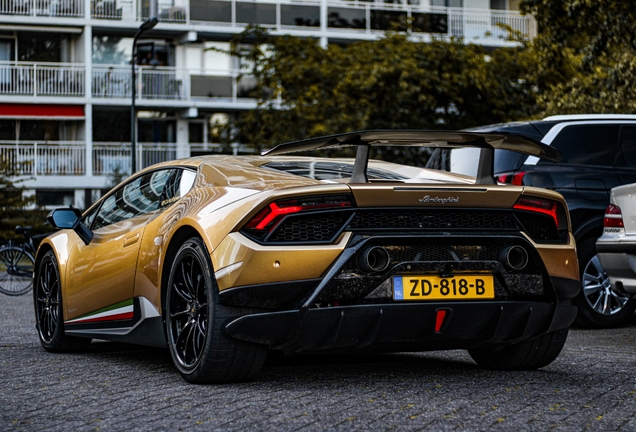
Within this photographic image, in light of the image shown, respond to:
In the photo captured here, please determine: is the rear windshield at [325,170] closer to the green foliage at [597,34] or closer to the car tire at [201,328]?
the car tire at [201,328]

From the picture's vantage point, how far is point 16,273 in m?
17.4

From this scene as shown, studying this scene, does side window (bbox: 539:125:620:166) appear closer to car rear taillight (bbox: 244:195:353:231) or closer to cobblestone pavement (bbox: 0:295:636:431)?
cobblestone pavement (bbox: 0:295:636:431)

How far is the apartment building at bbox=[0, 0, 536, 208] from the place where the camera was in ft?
133

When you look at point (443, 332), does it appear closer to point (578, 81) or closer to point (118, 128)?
point (578, 81)

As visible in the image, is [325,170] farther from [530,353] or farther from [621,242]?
[621,242]

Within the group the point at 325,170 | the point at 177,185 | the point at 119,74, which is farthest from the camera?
the point at 119,74

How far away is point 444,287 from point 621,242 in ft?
10.8

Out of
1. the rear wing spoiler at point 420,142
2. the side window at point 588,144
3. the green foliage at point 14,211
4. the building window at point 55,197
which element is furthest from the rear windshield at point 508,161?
the building window at point 55,197

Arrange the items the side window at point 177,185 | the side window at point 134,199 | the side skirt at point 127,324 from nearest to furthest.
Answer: the side skirt at point 127,324, the side window at point 177,185, the side window at point 134,199

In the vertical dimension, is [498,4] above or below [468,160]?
above

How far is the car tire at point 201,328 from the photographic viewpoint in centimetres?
550

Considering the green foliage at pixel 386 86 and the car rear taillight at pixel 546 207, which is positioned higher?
the green foliage at pixel 386 86

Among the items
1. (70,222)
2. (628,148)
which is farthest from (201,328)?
(628,148)

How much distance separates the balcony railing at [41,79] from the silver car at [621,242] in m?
34.3
